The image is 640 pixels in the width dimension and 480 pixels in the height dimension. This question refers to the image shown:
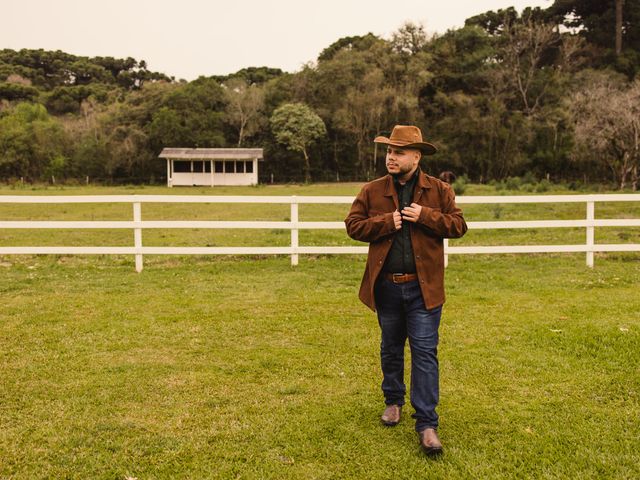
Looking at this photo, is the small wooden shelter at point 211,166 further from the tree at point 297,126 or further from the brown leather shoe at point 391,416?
the brown leather shoe at point 391,416

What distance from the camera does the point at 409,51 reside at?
57625 mm

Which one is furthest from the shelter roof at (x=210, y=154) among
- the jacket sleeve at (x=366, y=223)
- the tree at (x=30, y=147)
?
the jacket sleeve at (x=366, y=223)

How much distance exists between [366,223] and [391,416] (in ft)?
4.41

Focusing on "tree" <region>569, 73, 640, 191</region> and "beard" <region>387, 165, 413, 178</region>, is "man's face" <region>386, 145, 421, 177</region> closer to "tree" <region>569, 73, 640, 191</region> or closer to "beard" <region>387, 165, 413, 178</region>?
"beard" <region>387, 165, 413, 178</region>

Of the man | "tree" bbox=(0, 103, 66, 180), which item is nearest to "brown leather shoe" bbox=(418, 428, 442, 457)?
the man

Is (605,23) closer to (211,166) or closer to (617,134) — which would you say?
(617,134)

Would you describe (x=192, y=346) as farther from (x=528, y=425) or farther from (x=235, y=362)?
(x=528, y=425)

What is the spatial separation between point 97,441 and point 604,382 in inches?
152

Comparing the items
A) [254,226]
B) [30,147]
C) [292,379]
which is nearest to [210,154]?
[30,147]

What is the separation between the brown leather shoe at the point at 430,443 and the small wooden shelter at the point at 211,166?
49602 millimetres

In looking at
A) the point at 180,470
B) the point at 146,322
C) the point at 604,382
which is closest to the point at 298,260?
the point at 146,322

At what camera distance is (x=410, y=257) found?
3918 mm

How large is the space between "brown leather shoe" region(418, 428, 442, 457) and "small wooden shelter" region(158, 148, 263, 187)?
49.6 metres

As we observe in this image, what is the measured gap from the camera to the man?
3824mm
